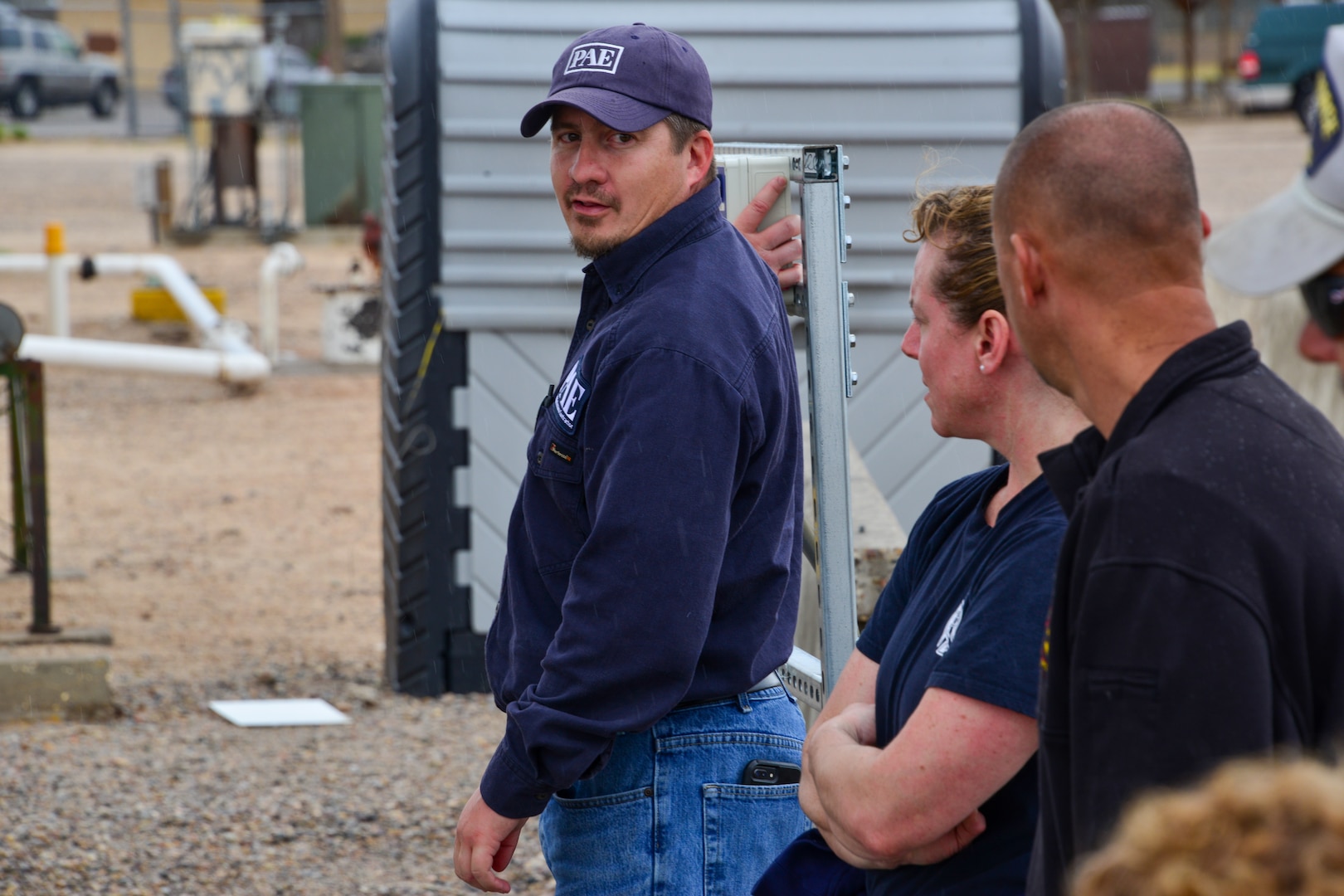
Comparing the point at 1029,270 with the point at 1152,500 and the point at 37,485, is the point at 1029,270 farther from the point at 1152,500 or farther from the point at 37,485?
the point at 37,485

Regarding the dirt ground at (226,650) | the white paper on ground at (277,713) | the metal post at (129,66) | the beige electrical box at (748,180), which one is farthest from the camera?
the metal post at (129,66)

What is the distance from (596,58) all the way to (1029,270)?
1.04 m

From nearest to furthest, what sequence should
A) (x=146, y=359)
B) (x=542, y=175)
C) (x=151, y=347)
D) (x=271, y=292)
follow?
(x=542, y=175)
(x=146, y=359)
(x=151, y=347)
(x=271, y=292)

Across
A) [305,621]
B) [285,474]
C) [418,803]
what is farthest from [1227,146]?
[418,803]

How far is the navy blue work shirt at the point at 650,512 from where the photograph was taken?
2.04 meters

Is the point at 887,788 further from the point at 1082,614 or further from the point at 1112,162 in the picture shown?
the point at 1112,162

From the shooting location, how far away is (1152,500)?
50.5 inches

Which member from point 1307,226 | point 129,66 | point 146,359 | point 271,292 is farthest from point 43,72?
point 1307,226

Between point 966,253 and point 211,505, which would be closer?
point 966,253

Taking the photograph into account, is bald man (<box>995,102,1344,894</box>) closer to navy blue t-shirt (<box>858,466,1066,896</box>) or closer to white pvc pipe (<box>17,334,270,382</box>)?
navy blue t-shirt (<box>858,466,1066,896</box>)

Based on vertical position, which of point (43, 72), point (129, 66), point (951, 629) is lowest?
point (951, 629)

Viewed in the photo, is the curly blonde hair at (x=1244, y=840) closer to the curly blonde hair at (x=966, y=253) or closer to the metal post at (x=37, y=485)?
the curly blonde hair at (x=966, y=253)

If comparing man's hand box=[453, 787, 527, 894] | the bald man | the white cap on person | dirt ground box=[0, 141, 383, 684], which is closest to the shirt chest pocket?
man's hand box=[453, 787, 527, 894]

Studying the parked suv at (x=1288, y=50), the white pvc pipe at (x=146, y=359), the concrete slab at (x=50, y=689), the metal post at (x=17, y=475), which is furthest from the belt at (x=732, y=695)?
the parked suv at (x=1288, y=50)
